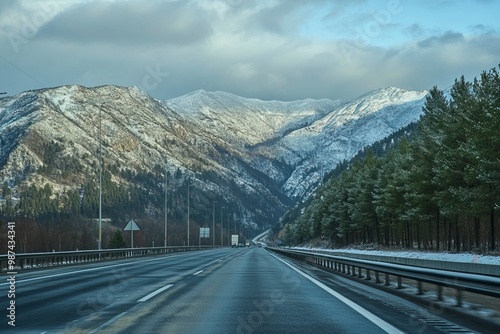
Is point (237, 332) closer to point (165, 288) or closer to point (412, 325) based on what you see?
point (412, 325)

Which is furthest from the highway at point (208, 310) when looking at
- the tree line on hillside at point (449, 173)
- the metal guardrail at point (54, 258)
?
the tree line on hillside at point (449, 173)

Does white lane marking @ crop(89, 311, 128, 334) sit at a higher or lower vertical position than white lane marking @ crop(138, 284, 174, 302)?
higher

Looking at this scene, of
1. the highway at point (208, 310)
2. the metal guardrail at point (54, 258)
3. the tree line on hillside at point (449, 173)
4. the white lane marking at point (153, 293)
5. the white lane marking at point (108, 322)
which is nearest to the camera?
the white lane marking at point (108, 322)

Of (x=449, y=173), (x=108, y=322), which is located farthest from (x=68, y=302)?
(x=449, y=173)

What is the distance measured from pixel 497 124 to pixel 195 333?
35.5 m

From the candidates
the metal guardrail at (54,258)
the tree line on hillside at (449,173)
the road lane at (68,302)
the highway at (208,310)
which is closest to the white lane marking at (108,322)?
the highway at (208,310)

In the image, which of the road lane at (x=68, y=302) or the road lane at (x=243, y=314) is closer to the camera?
the road lane at (x=243, y=314)

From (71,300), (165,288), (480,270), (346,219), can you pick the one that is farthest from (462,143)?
(346,219)

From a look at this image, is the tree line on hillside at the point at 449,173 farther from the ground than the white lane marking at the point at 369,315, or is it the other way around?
the tree line on hillside at the point at 449,173

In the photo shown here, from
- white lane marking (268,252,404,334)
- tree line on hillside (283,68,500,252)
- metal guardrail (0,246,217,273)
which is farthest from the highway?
tree line on hillside (283,68,500,252)

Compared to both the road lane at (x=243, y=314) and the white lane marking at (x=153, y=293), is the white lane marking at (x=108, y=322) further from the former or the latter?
the white lane marking at (x=153, y=293)

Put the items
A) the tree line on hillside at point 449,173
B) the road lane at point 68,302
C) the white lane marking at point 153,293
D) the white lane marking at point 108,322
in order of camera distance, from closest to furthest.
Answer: the white lane marking at point 108,322 → the road lane at point 68,302 → the white lane marking at point 153,293 → the tree line on hillside at point 449,173

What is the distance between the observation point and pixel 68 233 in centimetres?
9444

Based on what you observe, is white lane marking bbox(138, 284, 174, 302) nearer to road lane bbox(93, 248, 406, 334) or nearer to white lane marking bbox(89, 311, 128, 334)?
road lane bbox(93, 248, 406, 334)
